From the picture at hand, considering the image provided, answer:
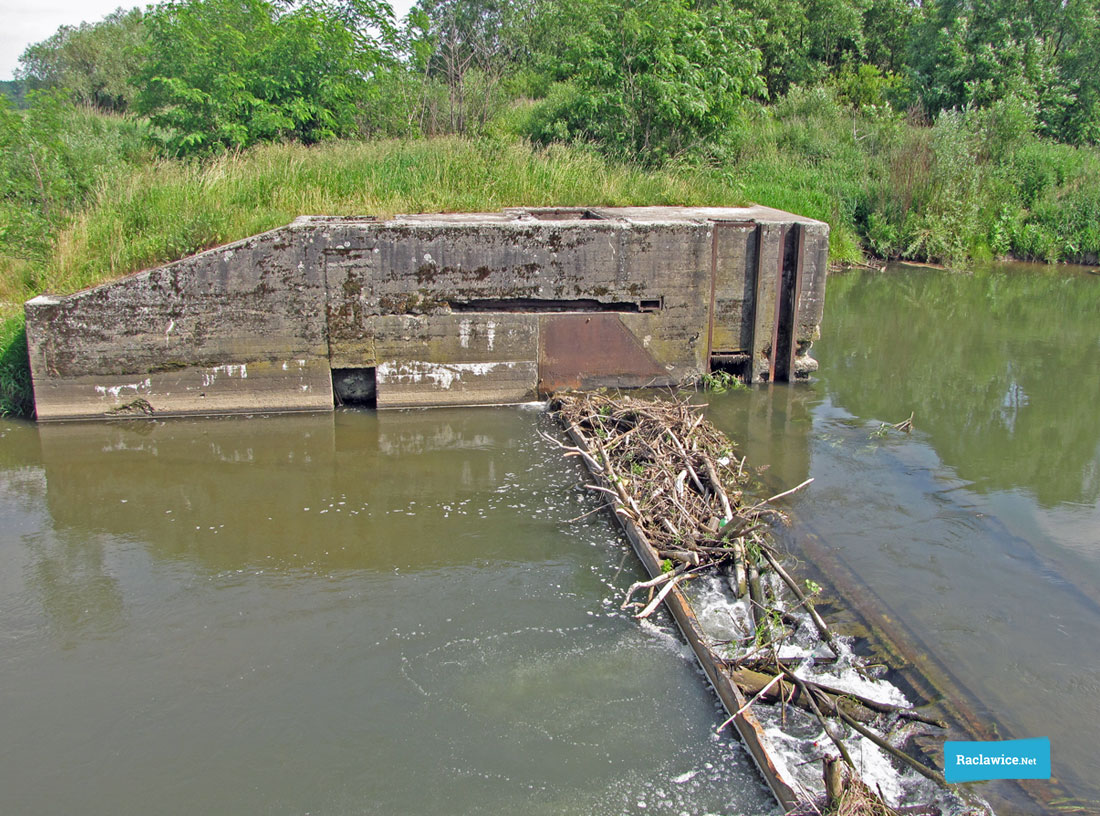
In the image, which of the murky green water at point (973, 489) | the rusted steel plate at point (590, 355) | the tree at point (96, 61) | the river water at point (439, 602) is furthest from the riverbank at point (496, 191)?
the tree at point (96, 61)

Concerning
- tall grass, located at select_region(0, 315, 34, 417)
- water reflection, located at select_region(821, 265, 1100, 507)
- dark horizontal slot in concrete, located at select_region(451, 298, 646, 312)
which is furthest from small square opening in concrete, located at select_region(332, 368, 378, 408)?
water reflection, located at select_region(821, 265, 1100, 507)

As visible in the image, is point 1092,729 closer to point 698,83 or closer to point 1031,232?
point 698,83

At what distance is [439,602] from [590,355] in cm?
462

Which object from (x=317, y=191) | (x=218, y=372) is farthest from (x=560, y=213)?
(x=218, y=372)

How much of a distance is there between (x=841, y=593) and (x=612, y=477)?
1982mm

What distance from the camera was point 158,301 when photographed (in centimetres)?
873

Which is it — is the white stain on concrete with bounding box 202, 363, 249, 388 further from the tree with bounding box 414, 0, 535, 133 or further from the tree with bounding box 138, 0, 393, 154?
the tree with bounding box 414, 0, 535, 133

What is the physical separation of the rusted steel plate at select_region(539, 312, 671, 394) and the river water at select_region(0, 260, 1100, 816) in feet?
2.36

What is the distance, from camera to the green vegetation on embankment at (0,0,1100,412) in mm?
10195

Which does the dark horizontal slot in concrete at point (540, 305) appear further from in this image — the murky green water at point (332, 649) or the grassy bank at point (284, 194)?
the murky green water at point (332, 649)

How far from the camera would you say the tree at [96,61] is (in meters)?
31.3

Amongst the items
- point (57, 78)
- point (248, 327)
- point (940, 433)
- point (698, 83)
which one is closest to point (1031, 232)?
point (698, 83)

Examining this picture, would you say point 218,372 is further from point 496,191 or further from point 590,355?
point 496,191

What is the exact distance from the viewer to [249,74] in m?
13.3
